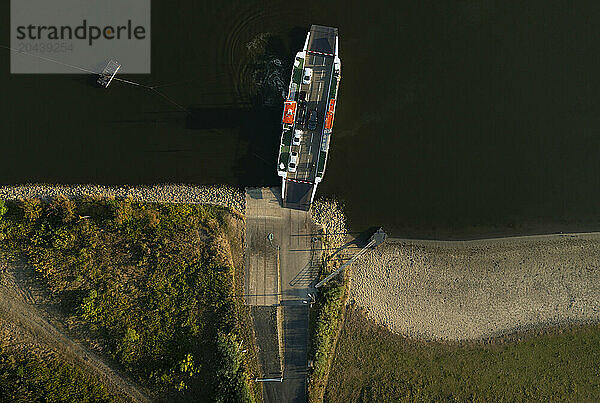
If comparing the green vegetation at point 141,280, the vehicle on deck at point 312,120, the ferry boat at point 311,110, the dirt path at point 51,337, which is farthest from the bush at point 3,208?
the vehicle on deck at point 312,120

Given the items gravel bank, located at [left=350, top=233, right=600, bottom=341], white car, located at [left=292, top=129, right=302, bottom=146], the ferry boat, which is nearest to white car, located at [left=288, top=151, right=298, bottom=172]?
the ferry boat

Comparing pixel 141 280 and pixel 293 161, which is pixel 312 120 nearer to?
pixel 293 161

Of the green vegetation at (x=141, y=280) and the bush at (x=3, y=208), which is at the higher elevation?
the bush at (x=3, y=208)

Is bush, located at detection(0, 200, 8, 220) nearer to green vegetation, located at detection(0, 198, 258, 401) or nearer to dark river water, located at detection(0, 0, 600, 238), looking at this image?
green vegetation, located at detection(0, 198, 258, 401)

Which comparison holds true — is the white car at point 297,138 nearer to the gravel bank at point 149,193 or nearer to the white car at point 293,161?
the white car at point 293,161

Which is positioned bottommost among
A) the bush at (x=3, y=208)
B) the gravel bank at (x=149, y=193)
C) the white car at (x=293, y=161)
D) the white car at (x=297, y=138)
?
the bush at (x=3, y=208)

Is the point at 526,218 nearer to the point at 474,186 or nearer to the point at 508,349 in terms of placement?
the point at 474,186

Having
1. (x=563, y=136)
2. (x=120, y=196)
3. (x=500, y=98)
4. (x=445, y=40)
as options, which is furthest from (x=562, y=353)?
(x=120, y=196)

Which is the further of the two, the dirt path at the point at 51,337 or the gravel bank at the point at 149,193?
the gravel bank at the point at 149,193
